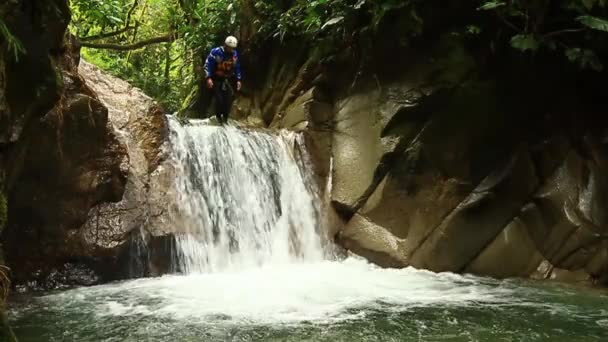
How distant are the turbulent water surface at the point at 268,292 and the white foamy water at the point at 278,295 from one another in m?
0.02

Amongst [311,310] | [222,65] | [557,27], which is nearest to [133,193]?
[311,310]

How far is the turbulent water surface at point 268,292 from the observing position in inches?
183

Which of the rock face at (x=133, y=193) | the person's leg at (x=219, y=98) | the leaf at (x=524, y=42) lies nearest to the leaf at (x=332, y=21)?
the person's leg at (x=219, y=98)

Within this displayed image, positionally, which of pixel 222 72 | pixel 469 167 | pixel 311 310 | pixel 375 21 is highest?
pixel 375 21

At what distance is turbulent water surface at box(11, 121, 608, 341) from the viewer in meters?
4.66

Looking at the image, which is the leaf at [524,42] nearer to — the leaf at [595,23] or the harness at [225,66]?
the leaf at [595,23]

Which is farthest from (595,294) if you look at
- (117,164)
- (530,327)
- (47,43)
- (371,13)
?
(47,43)

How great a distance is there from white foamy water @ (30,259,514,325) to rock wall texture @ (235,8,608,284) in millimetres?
777

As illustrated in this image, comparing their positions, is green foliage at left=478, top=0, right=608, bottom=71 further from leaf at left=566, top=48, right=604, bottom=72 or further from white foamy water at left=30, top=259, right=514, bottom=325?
white foamy water at left=30, top=259, right=514, bottom=325

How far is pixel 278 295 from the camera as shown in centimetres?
593

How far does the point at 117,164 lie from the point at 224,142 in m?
2.21

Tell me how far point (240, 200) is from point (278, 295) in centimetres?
273

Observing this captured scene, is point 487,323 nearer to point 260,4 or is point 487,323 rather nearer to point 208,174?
point 208,174

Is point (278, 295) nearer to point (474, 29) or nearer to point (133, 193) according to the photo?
point (133, 193)
